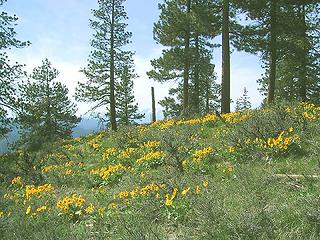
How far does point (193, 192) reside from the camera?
5832 mm

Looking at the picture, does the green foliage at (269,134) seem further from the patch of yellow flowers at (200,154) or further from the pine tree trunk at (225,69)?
the pine tree trunk at (225,69)

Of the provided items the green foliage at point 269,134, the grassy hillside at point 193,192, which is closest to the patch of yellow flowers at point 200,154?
the grassy hillside at point 193,192

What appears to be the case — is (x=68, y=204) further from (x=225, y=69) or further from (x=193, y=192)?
(x=225, y=69)

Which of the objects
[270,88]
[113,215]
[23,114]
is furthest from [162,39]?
[113,215]

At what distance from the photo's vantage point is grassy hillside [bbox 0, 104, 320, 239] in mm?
4508

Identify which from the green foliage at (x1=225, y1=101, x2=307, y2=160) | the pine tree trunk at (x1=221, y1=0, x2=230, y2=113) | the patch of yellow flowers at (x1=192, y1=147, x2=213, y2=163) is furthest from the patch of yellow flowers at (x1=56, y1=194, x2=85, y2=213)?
the pine tree trunk at (x1=221, y1=0, x2=230, y2=113)

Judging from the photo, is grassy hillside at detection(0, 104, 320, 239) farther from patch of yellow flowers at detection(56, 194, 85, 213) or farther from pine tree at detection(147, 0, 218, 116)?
pine tree at detection(147, 0, 218, 116)

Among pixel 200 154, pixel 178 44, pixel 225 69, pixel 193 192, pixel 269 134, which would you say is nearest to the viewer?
pixel 193 192

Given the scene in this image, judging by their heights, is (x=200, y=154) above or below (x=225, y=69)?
below

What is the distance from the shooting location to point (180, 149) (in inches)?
377

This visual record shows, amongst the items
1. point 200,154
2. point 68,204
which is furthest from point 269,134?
point 68,204

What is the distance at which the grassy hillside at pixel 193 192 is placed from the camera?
4.51 m

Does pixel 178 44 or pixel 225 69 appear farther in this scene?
pixel 178 44

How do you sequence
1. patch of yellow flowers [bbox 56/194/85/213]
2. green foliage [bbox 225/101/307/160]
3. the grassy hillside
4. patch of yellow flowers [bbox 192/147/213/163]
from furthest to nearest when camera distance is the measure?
patch of yellow flowers [bbox 192/147/213/163], green foliage [bbox 225/101/307/160], patch of yellow flowers [bbox 56/194/85/213], the grassy hillside
